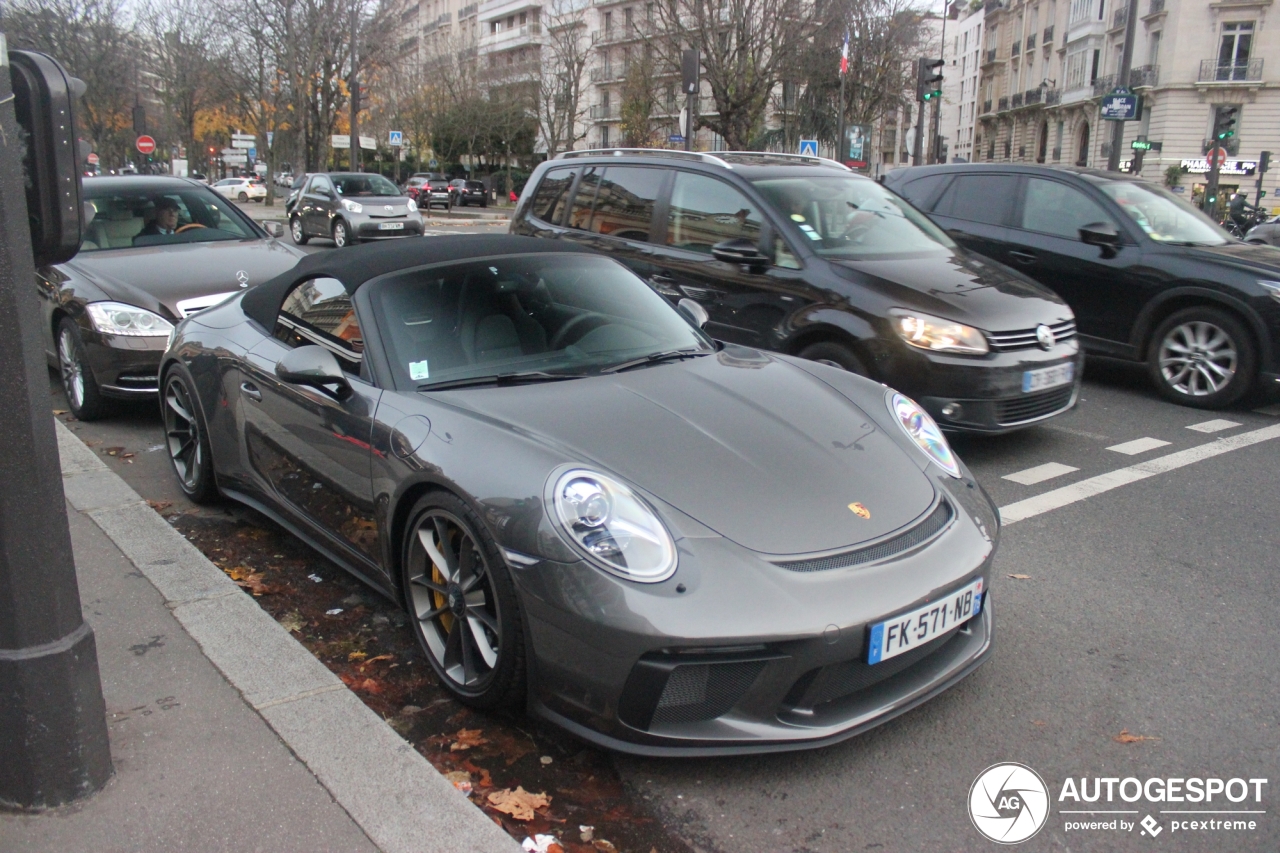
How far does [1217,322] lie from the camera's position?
7.26 m

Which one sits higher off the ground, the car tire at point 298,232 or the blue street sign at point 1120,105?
the blue street sign at point 1120,105

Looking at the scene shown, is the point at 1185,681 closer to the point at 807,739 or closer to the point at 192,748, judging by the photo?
the point at 807,739

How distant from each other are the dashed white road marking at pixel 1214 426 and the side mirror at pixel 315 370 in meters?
5.59

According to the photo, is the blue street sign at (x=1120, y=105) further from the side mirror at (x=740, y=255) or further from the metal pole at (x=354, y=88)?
the metal pole at (x=354, y=88)

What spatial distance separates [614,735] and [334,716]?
82 centimetres

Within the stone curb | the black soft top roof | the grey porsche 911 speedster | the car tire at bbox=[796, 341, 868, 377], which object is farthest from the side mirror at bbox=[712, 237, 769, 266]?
the stone curb

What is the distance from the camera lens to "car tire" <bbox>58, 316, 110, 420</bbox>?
644 centimetres

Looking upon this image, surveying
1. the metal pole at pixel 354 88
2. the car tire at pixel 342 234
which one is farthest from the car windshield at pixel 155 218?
the metal pole at pixel 354 88

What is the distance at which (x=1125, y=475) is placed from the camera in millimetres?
5625

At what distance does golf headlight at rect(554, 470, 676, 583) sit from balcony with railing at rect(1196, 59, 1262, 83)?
2362 inches

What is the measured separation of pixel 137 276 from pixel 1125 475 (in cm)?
606

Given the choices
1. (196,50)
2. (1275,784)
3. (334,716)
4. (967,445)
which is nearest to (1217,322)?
(967,445)

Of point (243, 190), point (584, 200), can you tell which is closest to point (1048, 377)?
point (584, 200)

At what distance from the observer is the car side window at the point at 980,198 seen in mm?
8391
